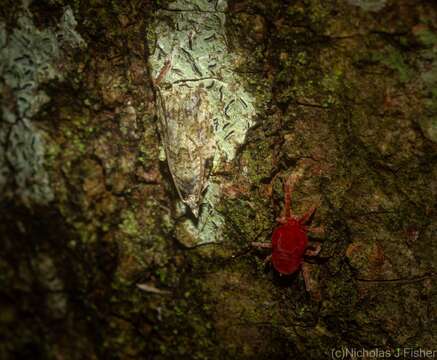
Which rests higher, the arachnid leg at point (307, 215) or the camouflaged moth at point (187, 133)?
the camouflaged moth at point (187, 133)

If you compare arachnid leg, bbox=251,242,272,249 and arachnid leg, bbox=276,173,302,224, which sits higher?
arachnid leg, bbox=276,173,302,224

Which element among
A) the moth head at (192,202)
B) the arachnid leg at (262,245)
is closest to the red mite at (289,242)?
the arachnid leg at (262,245)

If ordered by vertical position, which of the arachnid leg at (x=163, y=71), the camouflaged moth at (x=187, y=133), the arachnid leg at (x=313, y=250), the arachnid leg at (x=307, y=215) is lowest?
the arachnid leg at (x=313, y=250)

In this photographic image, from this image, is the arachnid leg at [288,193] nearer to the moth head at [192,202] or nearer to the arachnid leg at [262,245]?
the arachnid leg at [262,245]

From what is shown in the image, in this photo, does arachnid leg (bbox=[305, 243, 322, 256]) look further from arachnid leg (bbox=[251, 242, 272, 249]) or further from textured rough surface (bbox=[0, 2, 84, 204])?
textured rough surface (bbox=[0, 2, 84, 204])

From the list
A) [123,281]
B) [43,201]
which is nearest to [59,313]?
[123,281]

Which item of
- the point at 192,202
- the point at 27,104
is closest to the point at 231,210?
the point at 192,202

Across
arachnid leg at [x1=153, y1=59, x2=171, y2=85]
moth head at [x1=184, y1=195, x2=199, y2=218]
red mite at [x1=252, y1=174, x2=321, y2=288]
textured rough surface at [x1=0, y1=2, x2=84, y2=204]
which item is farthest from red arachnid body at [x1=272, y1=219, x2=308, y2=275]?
textured rough surface at [x1=0, y1=2, x2=84, y2=204]
